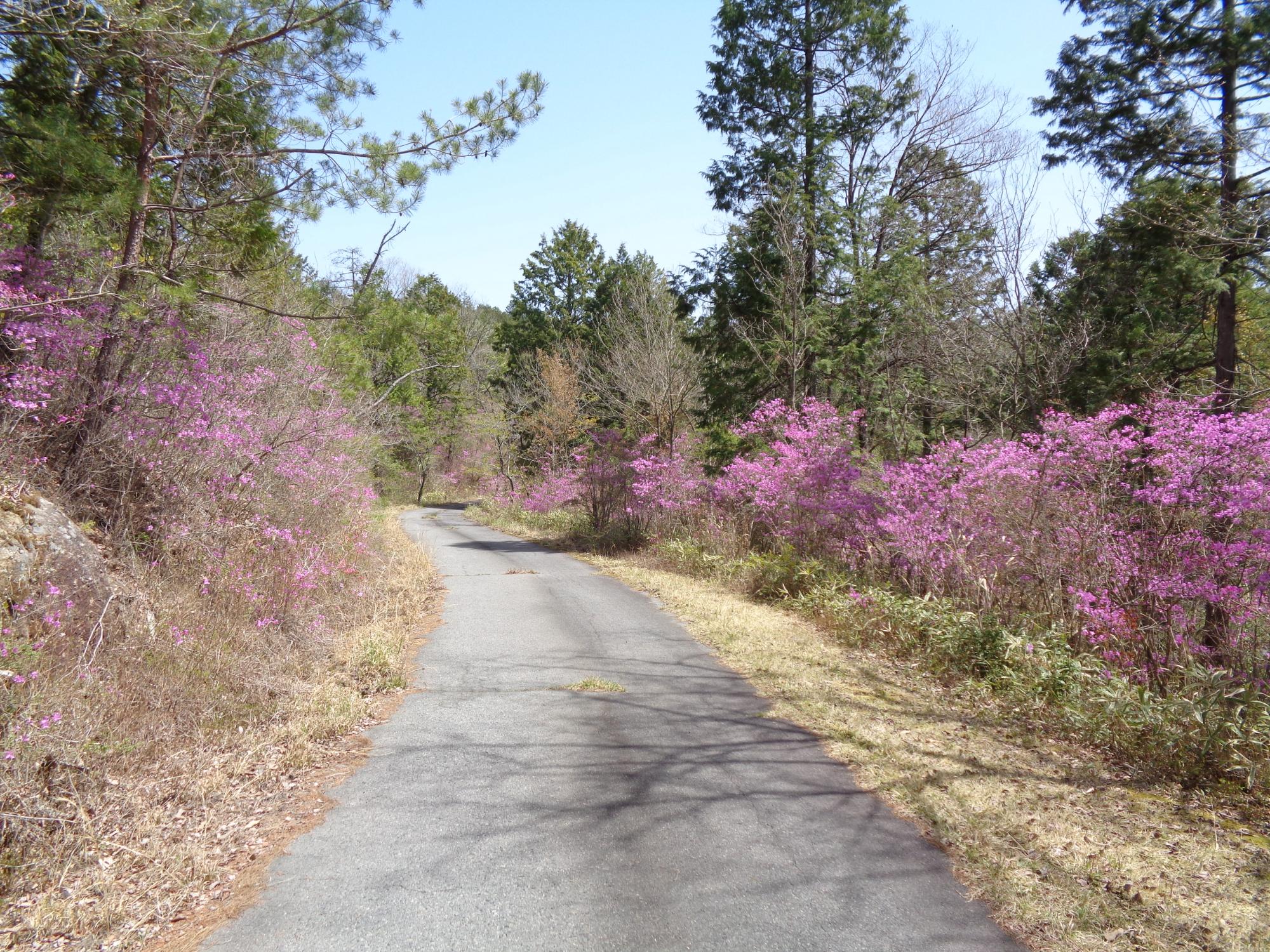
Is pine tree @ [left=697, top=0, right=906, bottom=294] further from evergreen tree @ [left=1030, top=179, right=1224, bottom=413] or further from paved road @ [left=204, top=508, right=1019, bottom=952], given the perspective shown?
paved road @ [left=204, top=508, right=1019, bottom=952]

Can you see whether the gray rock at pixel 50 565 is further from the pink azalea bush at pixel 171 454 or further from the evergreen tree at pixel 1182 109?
the evergreen tree at pixel 1182 109

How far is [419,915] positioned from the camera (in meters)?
3.43

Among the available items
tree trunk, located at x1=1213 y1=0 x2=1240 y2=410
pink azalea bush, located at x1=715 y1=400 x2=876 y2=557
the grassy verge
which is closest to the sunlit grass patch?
the grassy verge

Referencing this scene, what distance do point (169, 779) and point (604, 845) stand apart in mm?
3021

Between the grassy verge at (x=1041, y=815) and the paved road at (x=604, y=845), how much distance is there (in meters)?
0.27

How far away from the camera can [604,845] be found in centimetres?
406

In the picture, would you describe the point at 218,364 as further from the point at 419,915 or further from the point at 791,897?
the point at 791,897

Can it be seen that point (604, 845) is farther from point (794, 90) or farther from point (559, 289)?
point (559, 289)

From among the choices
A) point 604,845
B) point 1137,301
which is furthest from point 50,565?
point 1137,301

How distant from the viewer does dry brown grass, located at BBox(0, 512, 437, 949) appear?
3.50 meters

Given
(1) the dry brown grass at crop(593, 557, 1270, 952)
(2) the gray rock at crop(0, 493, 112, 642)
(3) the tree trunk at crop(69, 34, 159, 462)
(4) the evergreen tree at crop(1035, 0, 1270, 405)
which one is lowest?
(1) the dry brown grass at crop(593, 557, 1270, 952)

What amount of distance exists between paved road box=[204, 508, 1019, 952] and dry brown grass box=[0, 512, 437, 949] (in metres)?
0.38

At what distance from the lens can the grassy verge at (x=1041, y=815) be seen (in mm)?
3369

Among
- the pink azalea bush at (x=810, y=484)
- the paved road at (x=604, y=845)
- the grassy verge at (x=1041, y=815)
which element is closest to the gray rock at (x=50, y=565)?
the paved road at (x=604, y=845)
